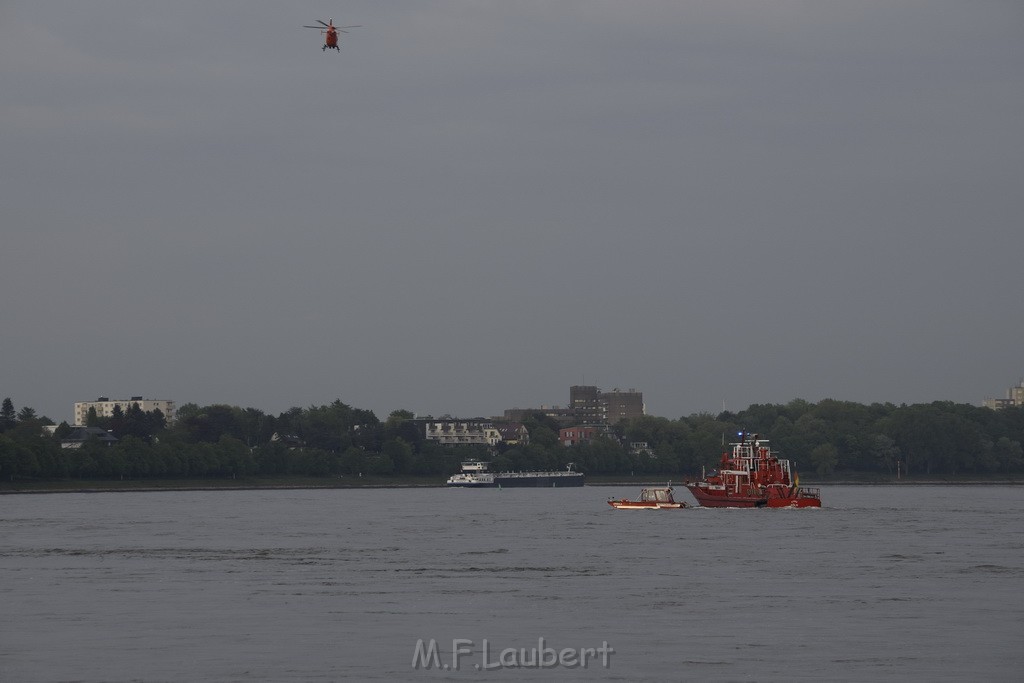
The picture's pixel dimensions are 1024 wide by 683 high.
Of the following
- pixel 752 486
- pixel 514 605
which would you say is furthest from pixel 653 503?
pixel 514 605

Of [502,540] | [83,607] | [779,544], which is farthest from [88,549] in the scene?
[779,544]

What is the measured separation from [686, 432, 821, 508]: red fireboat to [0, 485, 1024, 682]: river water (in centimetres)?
2591

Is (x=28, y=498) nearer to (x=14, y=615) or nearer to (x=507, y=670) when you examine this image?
(x=14, y=615)

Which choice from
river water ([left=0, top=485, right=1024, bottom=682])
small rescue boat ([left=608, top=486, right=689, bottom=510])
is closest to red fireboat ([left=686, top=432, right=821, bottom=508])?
small rescue boat ([left=608, top=486, right=689, bottom=510])

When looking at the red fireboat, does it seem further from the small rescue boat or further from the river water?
the river water

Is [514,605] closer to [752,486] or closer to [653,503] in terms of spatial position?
[752,486]

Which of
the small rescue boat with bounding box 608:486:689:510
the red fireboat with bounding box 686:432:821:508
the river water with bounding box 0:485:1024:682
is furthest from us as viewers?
the small rescue boat with bounding box 608:486:689:510

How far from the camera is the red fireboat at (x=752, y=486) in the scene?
122875mm

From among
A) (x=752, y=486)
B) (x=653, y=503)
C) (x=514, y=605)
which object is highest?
(x=752, y=486)

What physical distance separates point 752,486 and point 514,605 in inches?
3056

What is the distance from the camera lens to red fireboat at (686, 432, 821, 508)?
122875 millimetres

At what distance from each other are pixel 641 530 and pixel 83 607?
5380 centimetres

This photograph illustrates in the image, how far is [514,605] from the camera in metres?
47.8

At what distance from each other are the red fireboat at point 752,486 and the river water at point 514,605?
1020 inches
